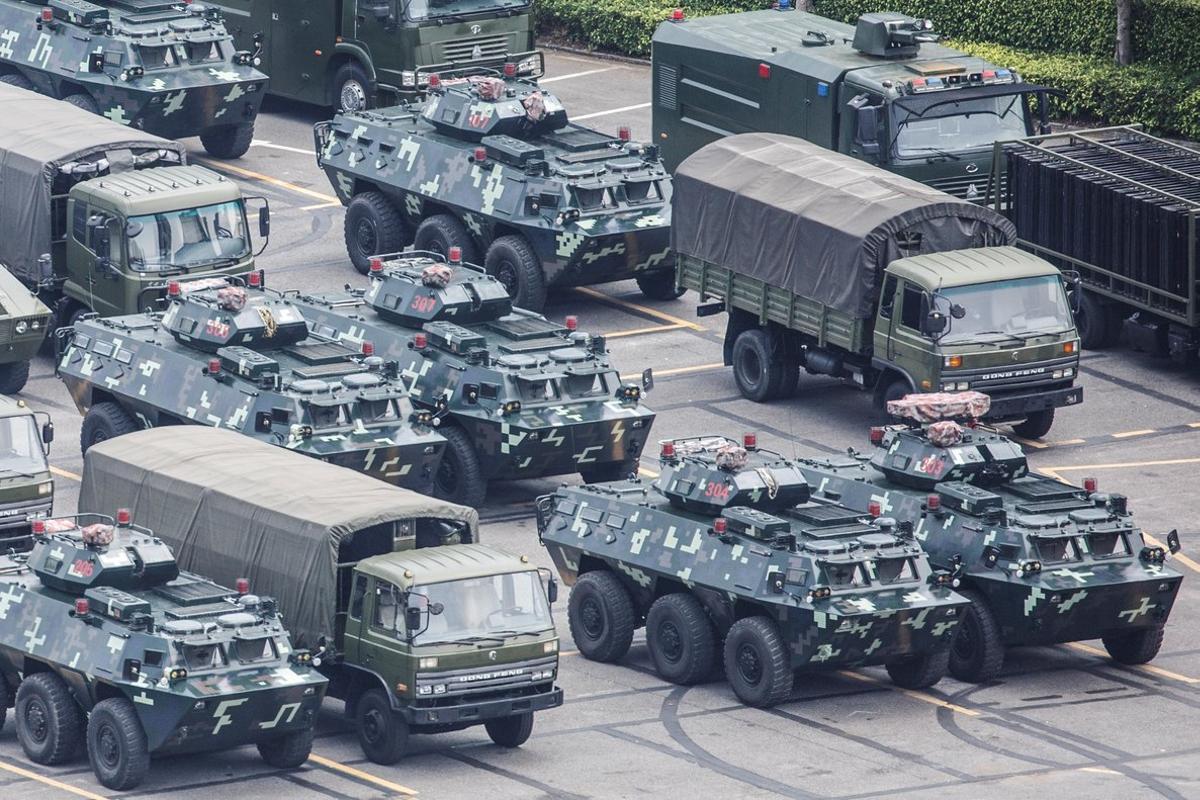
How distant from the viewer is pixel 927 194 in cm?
4003

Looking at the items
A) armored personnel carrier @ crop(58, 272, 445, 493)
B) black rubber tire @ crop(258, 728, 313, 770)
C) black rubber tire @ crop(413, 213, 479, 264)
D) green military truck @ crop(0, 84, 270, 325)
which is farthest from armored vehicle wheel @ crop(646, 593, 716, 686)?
black rubber tire @ crop(413, 213, 479, 264)

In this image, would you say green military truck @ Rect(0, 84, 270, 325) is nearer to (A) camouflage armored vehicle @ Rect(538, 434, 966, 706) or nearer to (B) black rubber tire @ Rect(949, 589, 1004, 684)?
(A) camouflage armored vehicle @ Rect(538, 434, 966, 706)

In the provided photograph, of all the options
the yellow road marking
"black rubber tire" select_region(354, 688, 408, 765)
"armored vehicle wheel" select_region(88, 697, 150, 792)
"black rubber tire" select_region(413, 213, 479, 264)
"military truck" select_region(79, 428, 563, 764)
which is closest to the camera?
"armored vehicle wheel" select_region(88, 697, 150, 792)

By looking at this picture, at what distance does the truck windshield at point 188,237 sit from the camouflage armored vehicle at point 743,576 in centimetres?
1035

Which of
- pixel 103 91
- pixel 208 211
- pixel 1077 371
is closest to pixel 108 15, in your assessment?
pixel 103 91

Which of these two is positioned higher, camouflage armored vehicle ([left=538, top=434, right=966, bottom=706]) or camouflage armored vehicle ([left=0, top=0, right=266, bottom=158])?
camouflage armored vehicle ([left=0, top=0, right=266, bottom=158])

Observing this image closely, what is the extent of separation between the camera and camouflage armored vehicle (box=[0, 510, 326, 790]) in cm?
2795

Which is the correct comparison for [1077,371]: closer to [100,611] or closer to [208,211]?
[208,211]

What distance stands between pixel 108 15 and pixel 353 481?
65.9 ft

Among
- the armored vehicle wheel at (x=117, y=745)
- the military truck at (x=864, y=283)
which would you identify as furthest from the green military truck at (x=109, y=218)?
the armored vehicle wheel at (x=117, y=745)

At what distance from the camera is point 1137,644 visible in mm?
32312

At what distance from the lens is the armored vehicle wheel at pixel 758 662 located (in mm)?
30438

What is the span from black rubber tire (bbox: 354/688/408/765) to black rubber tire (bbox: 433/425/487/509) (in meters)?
7.55

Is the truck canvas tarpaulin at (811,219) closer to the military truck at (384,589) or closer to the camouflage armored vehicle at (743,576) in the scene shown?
the camouflage armored vehicle at (743,576)
